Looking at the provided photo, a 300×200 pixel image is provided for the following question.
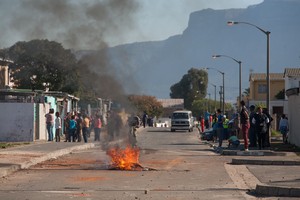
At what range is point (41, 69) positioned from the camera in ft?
149

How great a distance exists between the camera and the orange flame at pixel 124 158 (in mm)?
21234

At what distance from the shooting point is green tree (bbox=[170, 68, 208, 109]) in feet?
479

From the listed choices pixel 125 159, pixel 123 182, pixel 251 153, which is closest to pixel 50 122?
pixel 251 153

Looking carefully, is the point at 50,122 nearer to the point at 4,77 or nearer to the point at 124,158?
the point at 4,77

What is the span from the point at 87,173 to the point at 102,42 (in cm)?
836

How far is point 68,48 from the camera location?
27578mm

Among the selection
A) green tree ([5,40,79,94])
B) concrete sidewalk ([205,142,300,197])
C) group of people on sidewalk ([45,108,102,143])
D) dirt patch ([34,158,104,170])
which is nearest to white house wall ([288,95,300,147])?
concrete sidewalk ([205,142,300,197])

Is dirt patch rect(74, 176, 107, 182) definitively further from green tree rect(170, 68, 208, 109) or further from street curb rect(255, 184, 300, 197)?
green tree rect(170, 68, 208, 109)

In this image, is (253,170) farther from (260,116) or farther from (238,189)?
(260,116)

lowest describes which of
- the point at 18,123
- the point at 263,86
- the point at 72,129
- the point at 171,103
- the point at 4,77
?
the point at 72,129

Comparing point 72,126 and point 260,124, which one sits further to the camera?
point 72,126

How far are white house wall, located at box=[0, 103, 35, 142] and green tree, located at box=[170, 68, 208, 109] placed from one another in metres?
105

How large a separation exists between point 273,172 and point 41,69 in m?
27.6

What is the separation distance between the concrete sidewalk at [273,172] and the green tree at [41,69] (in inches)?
506
